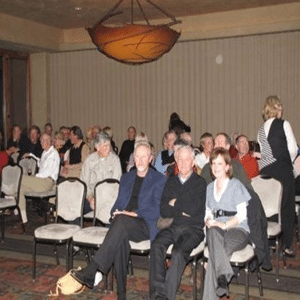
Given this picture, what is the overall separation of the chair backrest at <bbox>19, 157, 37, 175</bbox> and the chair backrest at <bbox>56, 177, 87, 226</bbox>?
2.53 m

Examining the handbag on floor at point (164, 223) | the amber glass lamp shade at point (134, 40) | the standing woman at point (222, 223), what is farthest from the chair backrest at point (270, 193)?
the amber glass lamp shade at point (134, 40)

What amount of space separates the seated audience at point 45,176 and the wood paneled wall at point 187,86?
4520 millimetres

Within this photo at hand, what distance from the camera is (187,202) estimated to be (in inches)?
163

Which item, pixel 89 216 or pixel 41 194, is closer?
pixel 89 216

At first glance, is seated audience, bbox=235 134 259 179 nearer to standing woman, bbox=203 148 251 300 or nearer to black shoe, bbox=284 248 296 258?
black shoe, bbox=284 248 296 258

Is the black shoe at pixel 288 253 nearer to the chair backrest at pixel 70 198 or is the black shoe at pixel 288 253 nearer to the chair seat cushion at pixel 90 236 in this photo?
the chair seat cushion at pixel 90 236

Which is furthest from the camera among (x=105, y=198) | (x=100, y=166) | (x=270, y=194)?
(x=100, y=166)

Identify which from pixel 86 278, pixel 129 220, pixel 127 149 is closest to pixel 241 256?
pixel 129 220

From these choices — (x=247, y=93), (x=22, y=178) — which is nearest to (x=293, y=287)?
(x=22, y=178)

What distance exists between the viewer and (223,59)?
10281 mm

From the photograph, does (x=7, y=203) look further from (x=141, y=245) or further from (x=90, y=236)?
(x=141, y=245)

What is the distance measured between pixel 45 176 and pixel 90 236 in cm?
256

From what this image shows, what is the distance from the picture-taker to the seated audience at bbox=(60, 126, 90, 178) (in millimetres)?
7148

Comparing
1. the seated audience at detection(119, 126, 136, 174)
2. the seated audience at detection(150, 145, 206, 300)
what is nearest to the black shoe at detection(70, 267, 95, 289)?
the seated audience at detection(150, 145, 206, 300)
